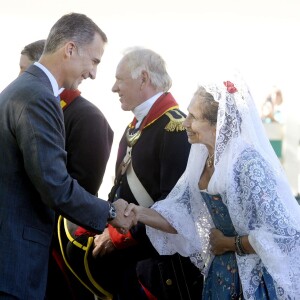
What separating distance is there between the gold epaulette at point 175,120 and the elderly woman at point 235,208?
0.37 meters

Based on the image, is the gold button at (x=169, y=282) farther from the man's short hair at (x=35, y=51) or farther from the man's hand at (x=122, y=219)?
the man's short hair at (x=35, y=51)

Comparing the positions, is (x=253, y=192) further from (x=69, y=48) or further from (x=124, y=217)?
(x=69, y=48)

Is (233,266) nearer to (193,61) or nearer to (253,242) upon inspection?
(253,242)

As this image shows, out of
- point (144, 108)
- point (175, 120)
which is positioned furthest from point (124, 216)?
point (144, 108)

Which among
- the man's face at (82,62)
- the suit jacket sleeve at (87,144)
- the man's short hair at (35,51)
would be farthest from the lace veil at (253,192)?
the man's short hair at (35,51)

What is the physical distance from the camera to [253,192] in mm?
3586

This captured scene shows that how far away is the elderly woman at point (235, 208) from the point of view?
3.58 m

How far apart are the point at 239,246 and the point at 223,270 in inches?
6.9

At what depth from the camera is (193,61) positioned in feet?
55.1

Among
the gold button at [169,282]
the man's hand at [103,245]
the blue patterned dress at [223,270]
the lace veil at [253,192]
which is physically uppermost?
the lace veil at [253,192]

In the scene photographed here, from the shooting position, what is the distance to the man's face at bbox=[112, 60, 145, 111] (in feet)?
15.3

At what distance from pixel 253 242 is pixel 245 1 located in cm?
1482

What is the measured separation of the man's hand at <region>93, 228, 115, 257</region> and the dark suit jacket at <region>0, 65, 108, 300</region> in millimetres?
809

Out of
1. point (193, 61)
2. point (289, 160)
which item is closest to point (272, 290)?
point (289, 160)
